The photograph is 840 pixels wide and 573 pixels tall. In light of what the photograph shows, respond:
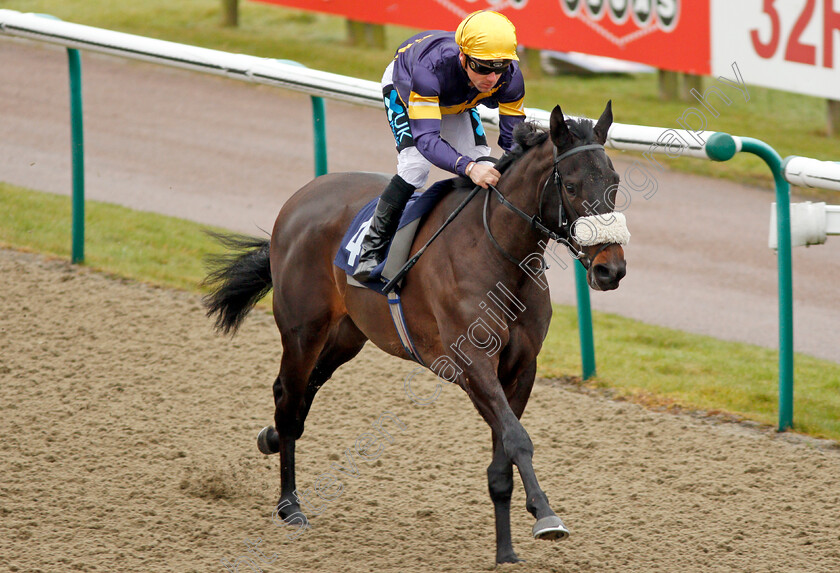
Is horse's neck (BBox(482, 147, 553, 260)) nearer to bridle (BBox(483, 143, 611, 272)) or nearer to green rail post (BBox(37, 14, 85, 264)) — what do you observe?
bridle (BBox(483, 143, 611, 272))

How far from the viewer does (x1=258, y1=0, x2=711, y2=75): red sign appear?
10.4 meters

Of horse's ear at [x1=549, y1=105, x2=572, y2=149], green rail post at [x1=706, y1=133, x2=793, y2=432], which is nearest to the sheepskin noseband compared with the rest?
horse's ear at [x1=549, y1=105, x2=572, y2=149]

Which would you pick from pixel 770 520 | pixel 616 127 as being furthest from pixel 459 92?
pixel 770 520

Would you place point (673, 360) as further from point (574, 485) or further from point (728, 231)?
point (728, 231)

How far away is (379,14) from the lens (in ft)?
43.0

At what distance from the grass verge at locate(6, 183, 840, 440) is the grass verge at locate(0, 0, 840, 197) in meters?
3.25

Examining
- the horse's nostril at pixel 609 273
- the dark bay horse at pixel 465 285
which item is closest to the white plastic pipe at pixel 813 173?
the dark bay horse at pixel 465 285

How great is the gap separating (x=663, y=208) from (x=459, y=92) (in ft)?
19.3

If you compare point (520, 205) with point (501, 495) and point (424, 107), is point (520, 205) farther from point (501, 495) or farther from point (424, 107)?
point (501, 495)

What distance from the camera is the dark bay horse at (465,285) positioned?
12.0ft

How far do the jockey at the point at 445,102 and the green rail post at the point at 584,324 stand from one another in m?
1.61

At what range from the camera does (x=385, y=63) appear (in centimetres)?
1330

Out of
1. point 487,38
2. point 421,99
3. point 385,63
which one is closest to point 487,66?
point 487,38

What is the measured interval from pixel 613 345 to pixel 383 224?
298 centimetres
